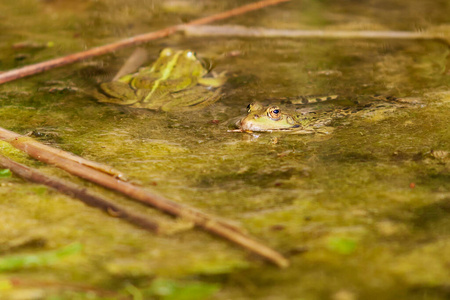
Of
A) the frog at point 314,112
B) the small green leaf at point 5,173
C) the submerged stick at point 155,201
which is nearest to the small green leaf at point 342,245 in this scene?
the submerged stick at point 155,201

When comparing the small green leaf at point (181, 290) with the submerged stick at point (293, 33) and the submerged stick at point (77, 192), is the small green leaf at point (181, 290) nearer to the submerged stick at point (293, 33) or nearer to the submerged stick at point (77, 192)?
the submerged stick at point (77, 192)

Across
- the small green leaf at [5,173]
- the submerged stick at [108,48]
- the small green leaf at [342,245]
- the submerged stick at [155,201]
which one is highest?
the submerged stick at [108,48]

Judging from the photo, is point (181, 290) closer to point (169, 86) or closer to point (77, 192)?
point (77, 192)

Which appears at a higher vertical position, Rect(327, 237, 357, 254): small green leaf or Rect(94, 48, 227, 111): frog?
Rect(94, 48, 227, 111): frog

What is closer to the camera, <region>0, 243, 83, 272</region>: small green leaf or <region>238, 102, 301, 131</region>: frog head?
<region>0, 243, 83, 272</region>: small green leaf

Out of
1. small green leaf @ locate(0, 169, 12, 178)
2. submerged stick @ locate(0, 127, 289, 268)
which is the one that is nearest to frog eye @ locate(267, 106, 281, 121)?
submerged stick @ locate(0, 127, 289, 268)

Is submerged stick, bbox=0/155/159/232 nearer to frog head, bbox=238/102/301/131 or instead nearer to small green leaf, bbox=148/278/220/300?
small green leaf, bbox=148/278/220/300

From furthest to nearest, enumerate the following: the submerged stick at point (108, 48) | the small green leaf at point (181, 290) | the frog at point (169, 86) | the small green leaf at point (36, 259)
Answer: the submerged stick at point (108, 48), the frog at point (169, 86), the small green leaf at point (36, 259), the small green leaf at point (181, 290)
